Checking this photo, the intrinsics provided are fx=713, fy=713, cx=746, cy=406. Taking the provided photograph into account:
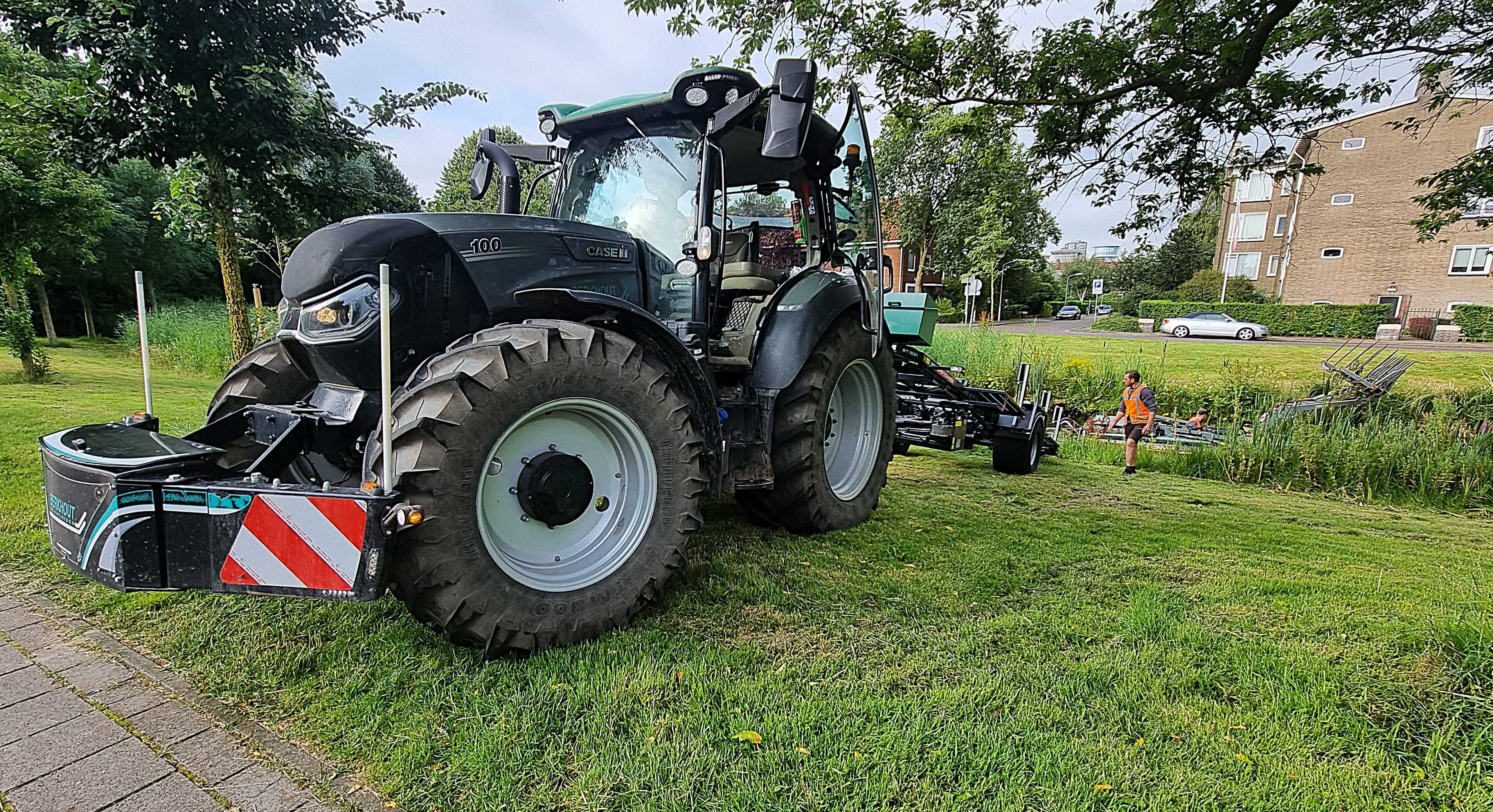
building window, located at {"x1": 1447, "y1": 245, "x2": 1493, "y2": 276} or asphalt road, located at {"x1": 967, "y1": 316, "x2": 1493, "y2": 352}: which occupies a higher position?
building window, located at {"x1": 1447, "y1": 245, "x2": 1493, "y2": 276}

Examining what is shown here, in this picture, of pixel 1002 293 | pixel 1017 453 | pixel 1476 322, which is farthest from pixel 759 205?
pixel 1002 293

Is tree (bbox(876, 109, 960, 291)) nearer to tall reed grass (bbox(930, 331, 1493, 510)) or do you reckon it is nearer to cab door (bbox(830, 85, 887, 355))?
tall reed grass (bbox(930, 331, 1493, 510))

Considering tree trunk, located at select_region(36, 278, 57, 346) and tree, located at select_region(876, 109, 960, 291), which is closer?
tree trunk, located at select_region(36, 278, 57, 346)

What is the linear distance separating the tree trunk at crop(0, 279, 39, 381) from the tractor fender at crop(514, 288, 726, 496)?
11.7 m

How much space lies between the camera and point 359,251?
262 cm

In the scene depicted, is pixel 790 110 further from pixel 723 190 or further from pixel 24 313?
pixel 24 313

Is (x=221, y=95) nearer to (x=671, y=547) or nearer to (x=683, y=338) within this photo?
(x=683, y=338)

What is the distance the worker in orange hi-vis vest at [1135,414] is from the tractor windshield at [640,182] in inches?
263

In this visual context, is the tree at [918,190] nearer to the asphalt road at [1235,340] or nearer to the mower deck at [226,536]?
the asphalt road at [1235,340]

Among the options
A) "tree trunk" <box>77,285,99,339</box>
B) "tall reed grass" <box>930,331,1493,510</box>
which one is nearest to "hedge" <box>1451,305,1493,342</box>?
"tall reed grass" <box>930,331,1493,510</box>

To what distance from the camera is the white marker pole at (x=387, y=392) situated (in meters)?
2.10

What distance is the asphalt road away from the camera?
23094mm

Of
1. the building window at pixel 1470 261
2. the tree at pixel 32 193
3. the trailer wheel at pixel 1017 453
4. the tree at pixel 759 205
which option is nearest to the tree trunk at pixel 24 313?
the tree at pixel 32 193

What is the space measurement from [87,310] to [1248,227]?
55.1 meters
